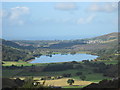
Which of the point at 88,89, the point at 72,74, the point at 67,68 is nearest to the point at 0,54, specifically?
the point at 67,68

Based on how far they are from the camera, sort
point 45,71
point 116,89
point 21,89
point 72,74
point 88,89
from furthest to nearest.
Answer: point 45,71 < point 72,74 < point 88,89 < point 116,89 < point 21,89

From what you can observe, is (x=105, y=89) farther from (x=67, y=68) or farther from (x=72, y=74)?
(x=67, y=68)

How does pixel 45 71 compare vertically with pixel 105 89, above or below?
below

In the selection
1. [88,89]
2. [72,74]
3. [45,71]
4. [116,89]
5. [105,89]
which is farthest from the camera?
[45,71]

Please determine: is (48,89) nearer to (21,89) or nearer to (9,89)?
(21,89)

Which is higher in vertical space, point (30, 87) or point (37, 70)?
point (30, 87)

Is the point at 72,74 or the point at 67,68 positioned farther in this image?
the point at 67,68

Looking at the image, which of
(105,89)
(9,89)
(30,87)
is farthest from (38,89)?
(105,89)

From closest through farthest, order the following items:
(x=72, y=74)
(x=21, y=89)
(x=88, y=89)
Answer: (x=21, y=89)
(x=88, y=89)
(x=72, y=74)

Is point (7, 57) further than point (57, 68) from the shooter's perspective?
Yes
